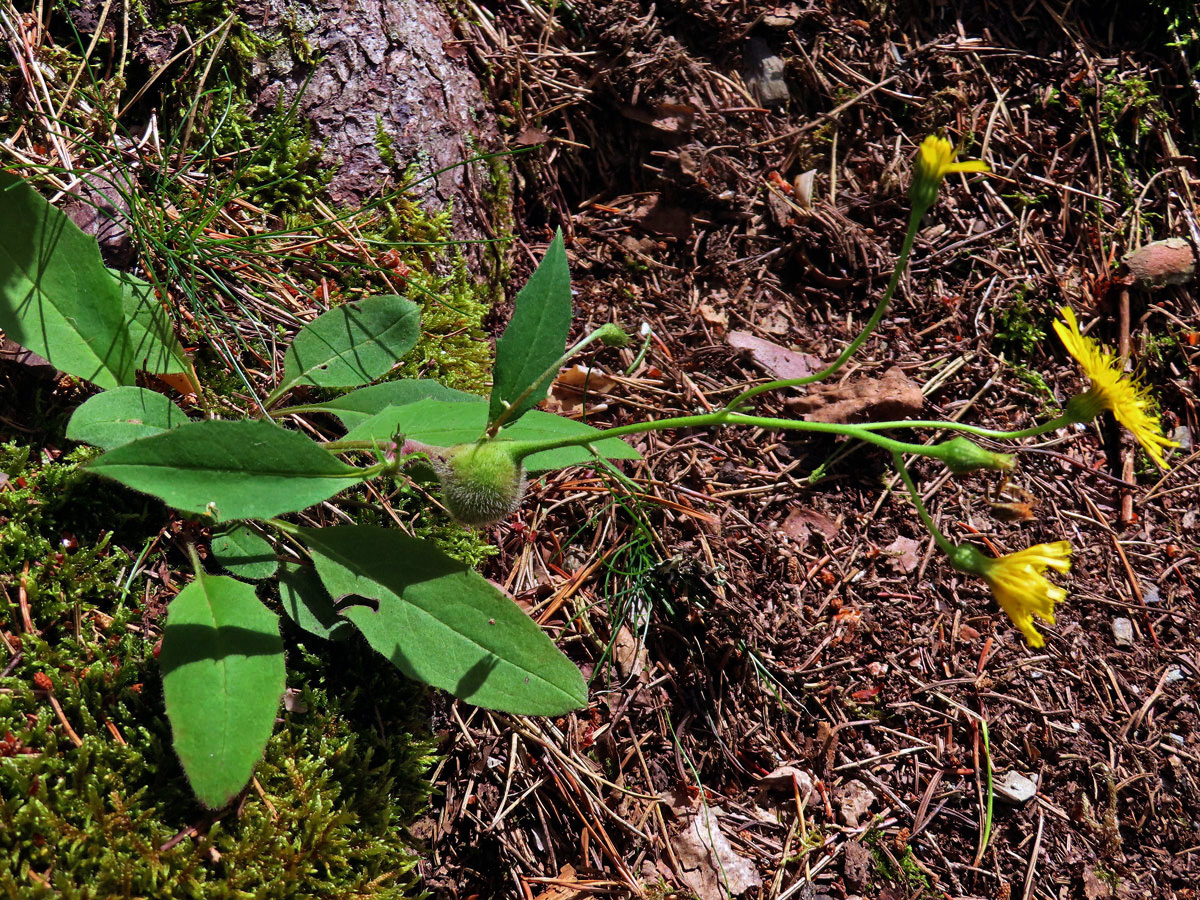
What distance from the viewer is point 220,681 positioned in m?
1.43

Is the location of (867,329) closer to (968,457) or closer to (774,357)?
(968,457)

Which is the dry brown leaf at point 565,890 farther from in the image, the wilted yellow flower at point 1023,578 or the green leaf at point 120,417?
the green leaf at point 120,417

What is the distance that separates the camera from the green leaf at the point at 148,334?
1.73 meters

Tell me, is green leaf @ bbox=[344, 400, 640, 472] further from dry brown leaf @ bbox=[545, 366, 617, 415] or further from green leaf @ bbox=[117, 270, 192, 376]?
dry brown leaf @ bbox=[545, 366, 617, 415]

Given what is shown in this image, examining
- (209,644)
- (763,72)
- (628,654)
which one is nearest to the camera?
(209,644)

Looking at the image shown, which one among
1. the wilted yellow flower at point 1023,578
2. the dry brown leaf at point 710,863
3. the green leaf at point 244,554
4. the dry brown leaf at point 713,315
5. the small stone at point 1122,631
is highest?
the green leaf at point 244,554

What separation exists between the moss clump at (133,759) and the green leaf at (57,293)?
218mm

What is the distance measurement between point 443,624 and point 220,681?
0.39 meters

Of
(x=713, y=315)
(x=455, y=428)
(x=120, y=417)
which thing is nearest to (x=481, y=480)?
(x=455, y=428)

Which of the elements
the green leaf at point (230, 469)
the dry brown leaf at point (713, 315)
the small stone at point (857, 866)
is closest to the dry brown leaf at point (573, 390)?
the dry brown leaf at point (713, 315)

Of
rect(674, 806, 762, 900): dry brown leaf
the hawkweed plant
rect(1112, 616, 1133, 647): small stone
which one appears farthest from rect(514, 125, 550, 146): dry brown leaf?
rect(1112, 616, 1133, 647): small stone

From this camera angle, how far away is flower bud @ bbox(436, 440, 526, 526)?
1485mm

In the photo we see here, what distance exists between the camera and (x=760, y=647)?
2.28m

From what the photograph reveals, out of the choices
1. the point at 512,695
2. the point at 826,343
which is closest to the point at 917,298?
the point at 826,343
